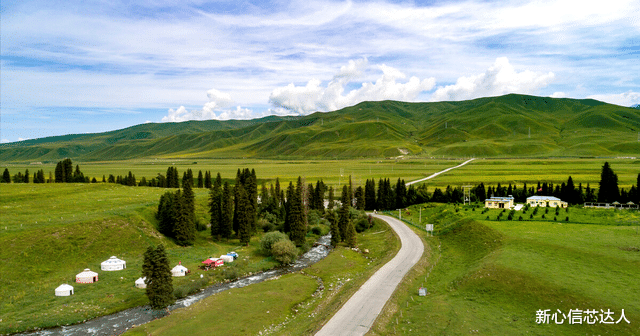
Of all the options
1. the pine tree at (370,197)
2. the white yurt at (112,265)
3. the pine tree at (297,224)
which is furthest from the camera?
the pine tree at (370,197)

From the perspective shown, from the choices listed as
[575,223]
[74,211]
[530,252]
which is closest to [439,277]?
[530,252]

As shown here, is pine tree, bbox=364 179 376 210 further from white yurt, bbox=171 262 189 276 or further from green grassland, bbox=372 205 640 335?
white yurt, bbox=171 262 189 276

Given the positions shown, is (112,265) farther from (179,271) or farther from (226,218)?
(226,218)

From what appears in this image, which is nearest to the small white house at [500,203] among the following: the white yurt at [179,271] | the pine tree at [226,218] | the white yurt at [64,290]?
the pine tree at [226,218]

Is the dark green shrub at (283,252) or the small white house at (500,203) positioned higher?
the small white house at (500,203)

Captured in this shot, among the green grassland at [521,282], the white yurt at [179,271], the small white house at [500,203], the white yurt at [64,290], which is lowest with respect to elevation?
the white yurt at [179,271]

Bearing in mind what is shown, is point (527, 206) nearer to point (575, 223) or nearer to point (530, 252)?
point (575, 223)

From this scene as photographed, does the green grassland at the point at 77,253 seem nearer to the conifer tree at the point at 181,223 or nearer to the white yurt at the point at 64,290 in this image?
the white yurt at the point at 64,290
